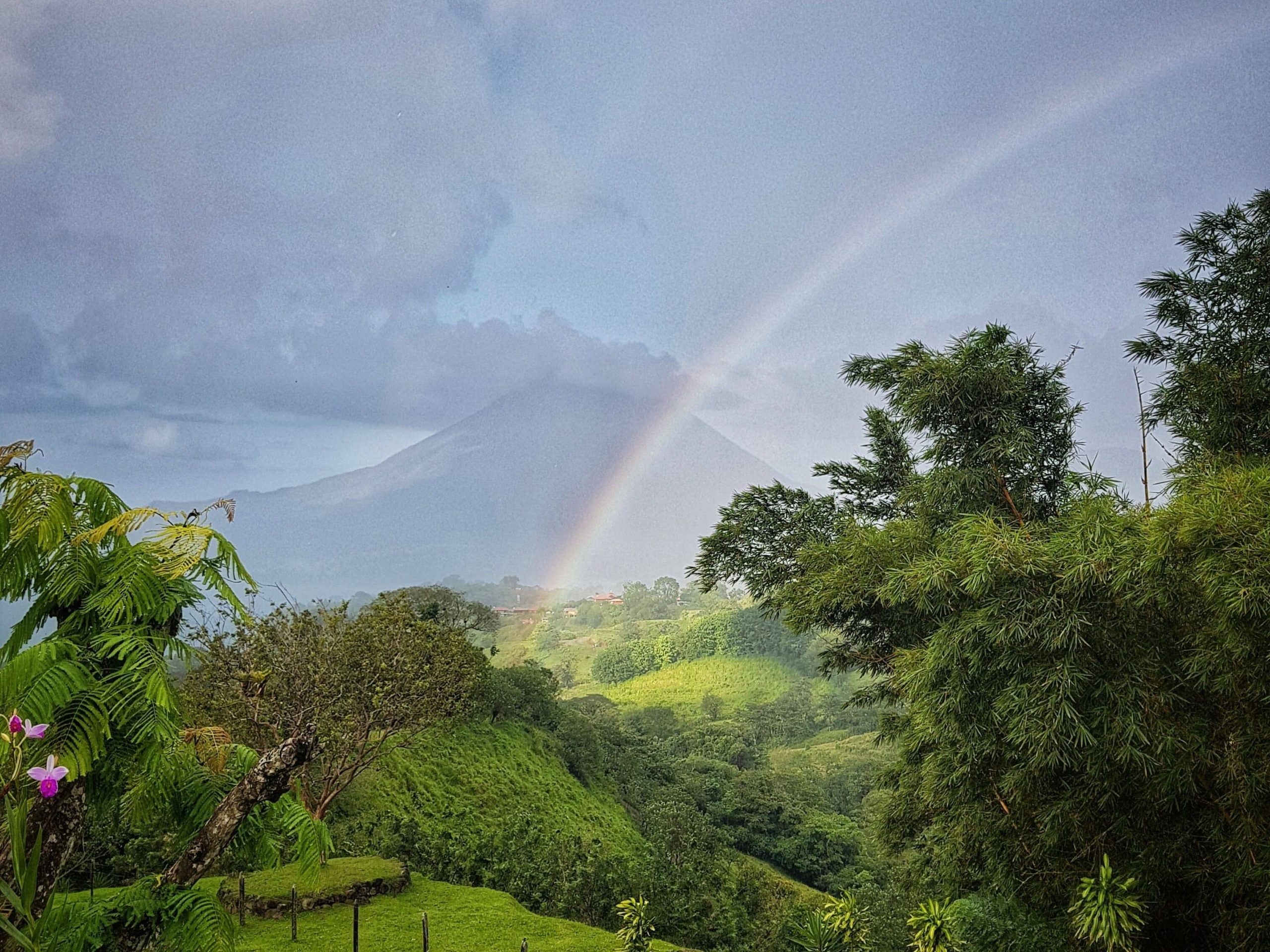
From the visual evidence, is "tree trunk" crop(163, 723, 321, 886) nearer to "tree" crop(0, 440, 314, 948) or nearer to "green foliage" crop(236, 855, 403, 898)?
"tree" crop(0, 440, 314, 948)

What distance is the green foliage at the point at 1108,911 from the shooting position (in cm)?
442

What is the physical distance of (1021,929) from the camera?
5.60 m

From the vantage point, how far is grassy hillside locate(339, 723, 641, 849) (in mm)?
14289

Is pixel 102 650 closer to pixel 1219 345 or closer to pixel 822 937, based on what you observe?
pixel 822 937

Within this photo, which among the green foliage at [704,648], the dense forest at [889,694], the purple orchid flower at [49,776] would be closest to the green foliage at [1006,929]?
the dense forest at [889,694]

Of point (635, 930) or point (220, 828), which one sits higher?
point (220, 828)

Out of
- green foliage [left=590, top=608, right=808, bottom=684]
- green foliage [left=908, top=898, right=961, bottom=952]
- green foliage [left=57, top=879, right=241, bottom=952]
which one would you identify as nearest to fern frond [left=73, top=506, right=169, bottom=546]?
green foliage [left=57, top=879, right=241, bottom=952]

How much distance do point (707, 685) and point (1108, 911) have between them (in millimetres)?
42175

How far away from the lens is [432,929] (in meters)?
7.61

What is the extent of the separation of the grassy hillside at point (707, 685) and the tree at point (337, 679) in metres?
32.8

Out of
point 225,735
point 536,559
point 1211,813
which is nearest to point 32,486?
point 225,735

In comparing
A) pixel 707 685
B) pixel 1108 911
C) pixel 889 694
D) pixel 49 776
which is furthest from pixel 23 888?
pixel 707 685

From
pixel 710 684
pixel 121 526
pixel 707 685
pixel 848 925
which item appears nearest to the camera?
pixel 121 526

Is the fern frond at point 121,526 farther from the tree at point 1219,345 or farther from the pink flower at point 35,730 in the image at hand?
the tree at point 1219,345
